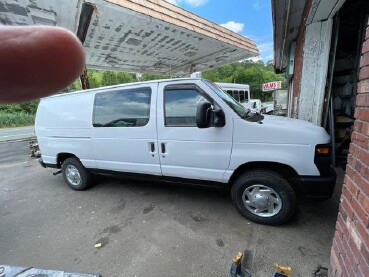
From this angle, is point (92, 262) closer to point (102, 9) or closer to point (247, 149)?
point (247, 149)

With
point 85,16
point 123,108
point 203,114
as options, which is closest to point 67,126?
point 123,108

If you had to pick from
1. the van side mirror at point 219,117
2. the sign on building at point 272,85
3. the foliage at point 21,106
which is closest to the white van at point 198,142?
the van side mirror at point 219,117

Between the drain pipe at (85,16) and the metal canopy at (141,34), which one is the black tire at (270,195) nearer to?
the metal canopy at (141,34)

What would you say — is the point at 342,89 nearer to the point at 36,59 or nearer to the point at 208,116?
the point at 208,116

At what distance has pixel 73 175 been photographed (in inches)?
174

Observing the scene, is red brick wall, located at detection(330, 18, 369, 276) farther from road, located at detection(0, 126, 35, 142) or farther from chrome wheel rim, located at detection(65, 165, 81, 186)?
road, located at detection(0, 126, 35, 142)

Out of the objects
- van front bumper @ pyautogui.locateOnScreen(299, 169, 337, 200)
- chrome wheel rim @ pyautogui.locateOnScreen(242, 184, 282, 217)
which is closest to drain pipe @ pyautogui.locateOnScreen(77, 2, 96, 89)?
chrome wheel rim @ pyautogui.locateOnScreen(242, 184, 282, 217)

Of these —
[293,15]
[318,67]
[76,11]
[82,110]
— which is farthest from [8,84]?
[293,15]

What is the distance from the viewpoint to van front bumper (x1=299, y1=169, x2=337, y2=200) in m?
2.56

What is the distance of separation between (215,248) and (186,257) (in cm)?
36

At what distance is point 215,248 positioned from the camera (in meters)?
2.52

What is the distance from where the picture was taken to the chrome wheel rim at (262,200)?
111 inches

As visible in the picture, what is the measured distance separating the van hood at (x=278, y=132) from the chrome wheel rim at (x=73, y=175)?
3328mm

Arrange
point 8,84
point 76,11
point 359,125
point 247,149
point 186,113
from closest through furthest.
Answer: point 8,84
point 359,125
point 247,149
point 186,113
point 76,11
